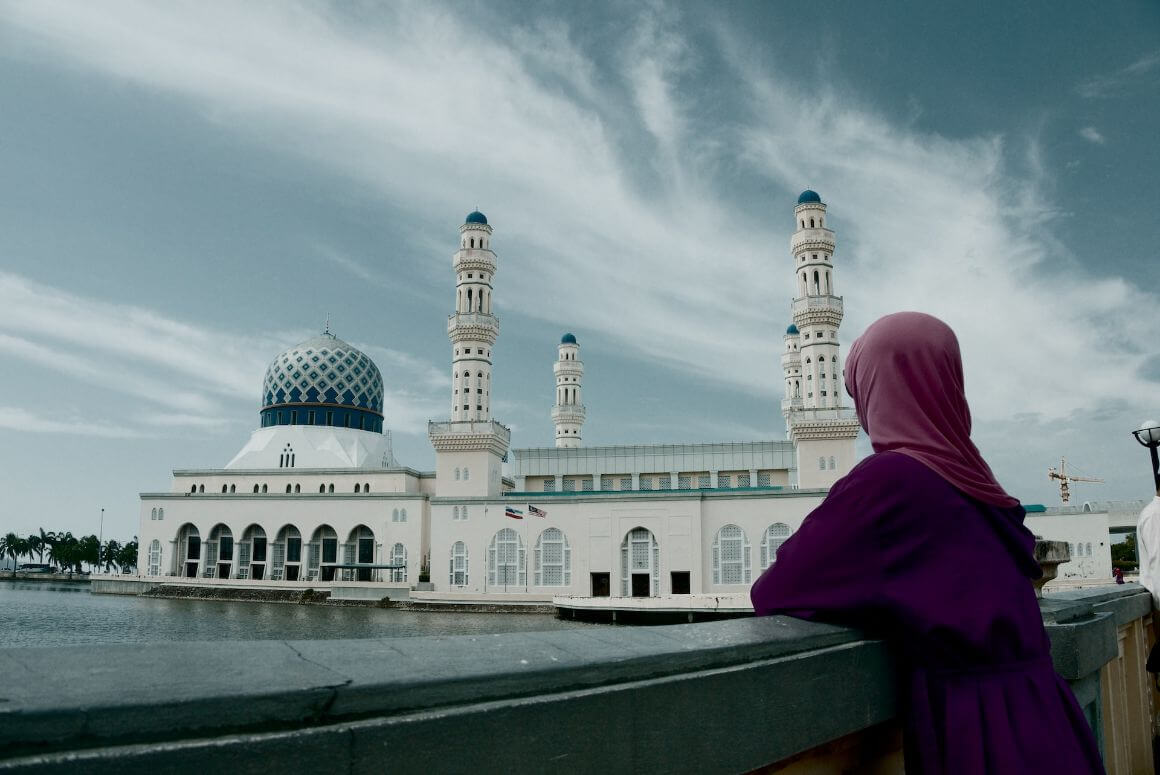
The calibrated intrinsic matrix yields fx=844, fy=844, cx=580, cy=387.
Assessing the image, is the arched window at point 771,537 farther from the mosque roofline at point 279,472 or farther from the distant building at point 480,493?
the mosque roofline at point 279,472

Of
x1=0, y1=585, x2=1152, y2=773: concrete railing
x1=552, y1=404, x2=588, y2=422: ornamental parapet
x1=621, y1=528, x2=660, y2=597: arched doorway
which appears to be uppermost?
x1=552, y1=404, x2=588, y2=422: ornamental parapet

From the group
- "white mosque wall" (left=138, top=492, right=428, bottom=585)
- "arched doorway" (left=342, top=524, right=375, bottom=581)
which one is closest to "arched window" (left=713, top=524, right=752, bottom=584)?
"white mosque wall" (left=138, top=492, right=428, bottom=585)

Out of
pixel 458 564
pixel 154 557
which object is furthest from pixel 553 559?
pixel 154 557

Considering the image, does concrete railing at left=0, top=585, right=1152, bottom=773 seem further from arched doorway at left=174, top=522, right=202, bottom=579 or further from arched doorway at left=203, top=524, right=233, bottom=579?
arched doorway at left=174, top=522, right=202, bottom=579

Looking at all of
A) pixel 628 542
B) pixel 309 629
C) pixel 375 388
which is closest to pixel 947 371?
pixel 309 629

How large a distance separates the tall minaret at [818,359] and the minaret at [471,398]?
1409 cm

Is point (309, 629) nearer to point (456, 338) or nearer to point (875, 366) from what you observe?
point (456, 338)

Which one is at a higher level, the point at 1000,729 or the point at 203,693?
the point at 203,693

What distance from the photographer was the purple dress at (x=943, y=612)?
73.6 inches

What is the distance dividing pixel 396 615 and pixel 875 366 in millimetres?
32872

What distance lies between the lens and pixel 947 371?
85.8 inches

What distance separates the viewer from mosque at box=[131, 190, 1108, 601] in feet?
121

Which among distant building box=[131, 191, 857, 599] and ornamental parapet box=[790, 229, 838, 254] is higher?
ornamental parapet box=[790, 229, 838, 254]

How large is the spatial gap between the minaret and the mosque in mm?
72
